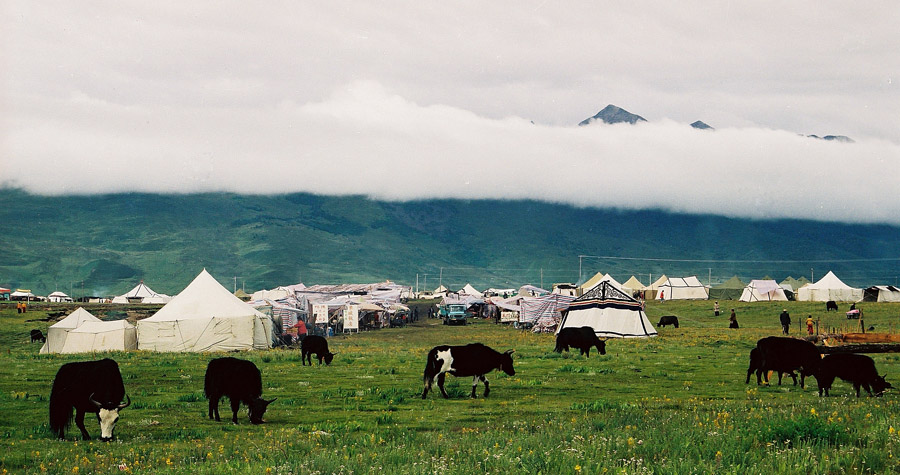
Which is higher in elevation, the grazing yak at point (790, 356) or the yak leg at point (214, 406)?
the grazing yak at point (790, 356)

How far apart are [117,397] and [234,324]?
3699cm

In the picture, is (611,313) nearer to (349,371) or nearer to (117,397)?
(349,371)

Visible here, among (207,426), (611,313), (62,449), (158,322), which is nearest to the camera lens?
(62,449)

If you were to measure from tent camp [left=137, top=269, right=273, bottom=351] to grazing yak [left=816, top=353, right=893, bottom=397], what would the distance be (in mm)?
38865

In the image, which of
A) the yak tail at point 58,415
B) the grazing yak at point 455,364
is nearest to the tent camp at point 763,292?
the grazing yak at point 455,364

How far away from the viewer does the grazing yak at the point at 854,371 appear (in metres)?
23.3

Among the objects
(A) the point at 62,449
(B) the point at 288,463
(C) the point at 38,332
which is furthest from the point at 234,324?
(B) the point at 288,463

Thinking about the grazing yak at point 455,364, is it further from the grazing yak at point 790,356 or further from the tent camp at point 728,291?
the tent camp at point 728,291

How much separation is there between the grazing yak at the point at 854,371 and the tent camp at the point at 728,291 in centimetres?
12416

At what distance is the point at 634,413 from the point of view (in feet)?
60.5

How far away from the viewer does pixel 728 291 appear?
145 meters

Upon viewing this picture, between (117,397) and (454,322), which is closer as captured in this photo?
(117,397)

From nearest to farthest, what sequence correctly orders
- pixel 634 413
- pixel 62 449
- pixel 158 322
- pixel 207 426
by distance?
pixel 62 449 < pixel 634 413 < pixel 207 426 < pixel 158 322

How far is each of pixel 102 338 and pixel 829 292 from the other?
10408 cm
